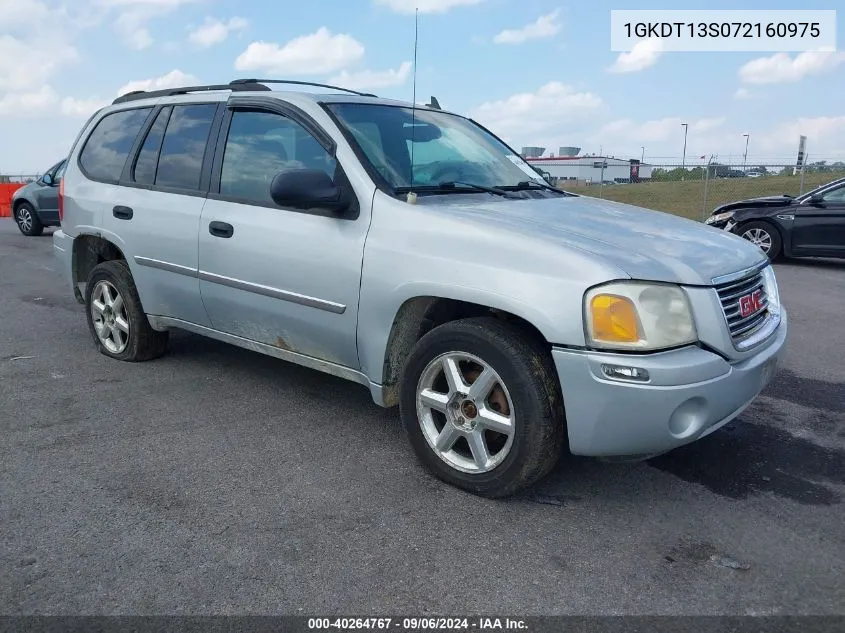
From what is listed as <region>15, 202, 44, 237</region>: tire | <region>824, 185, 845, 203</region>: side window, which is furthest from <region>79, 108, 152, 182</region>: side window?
<region>15, 202, 44, 237</region>: tire

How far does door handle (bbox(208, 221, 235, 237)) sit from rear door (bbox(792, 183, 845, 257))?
9586 mm

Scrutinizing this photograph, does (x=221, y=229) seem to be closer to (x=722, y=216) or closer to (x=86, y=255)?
(x=86, y=255)

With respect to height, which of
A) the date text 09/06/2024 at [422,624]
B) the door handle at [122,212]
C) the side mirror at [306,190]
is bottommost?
the date text 09/06/2024 at [422,624]

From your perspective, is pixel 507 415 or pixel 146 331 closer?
pixel 507 415

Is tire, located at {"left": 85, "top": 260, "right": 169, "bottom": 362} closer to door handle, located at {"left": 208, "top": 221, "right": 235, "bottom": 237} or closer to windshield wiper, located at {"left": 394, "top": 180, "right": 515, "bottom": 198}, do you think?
door handle, located at {"left": 208, "top": 221, "right": 235, "bottom": 237}

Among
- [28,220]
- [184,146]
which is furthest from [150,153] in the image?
[28,220]

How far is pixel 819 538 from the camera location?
2969 millimetres

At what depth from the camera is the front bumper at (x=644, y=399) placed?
286 cm

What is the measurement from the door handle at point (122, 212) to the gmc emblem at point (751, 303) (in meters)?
3.72

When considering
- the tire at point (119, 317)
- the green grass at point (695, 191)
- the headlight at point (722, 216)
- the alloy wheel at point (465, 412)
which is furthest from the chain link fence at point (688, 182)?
the alloy wheel at point (465, 412)

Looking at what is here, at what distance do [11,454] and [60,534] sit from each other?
1.01m

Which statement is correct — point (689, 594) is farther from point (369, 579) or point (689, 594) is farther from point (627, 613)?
point (369, 579)

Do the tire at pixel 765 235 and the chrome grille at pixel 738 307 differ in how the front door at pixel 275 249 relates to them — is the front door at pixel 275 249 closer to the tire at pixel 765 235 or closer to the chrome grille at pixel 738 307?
the chrome grille at pixel 738 307

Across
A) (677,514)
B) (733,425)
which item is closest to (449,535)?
(677,514)
